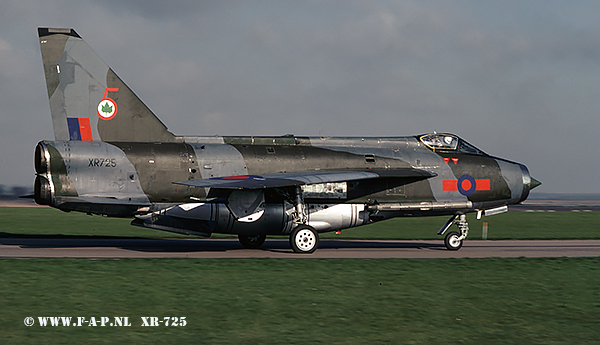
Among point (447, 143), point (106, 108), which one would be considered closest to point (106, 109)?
→ point (106, 108)

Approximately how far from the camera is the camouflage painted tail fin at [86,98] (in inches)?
748

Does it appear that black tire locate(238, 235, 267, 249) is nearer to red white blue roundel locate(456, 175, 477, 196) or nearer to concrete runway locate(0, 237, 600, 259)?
concrete runway locate(0, 237, 600, 259)

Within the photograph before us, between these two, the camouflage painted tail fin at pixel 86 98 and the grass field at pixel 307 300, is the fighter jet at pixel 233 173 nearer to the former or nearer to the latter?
the camouflage painted tail fin at pixel 86 98

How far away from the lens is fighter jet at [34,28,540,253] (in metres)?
17.6

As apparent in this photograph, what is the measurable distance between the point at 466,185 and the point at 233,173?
8302 millimetres

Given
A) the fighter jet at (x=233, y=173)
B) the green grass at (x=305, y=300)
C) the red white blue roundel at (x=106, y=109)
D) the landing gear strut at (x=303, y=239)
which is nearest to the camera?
the green grass at (x=305, y=300)

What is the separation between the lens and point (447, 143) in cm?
2131

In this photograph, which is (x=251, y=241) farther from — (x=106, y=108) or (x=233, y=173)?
(x=106, y=108)

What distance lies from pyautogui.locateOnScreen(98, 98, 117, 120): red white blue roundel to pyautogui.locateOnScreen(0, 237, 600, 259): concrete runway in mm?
4384

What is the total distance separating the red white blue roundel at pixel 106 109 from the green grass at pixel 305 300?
20.2 ft

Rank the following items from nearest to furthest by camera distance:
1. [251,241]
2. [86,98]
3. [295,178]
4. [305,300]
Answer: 1. [305,300]
2. [295,178]
3. [86,98]
4. [251,241]

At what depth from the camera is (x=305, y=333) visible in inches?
320

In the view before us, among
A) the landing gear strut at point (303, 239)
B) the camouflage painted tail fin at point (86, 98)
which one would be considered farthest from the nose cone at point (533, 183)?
the camouflage painted tail fin at point (86, 98)

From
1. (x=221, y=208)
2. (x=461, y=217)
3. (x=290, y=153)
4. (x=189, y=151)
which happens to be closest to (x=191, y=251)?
(x=221, y=208)
